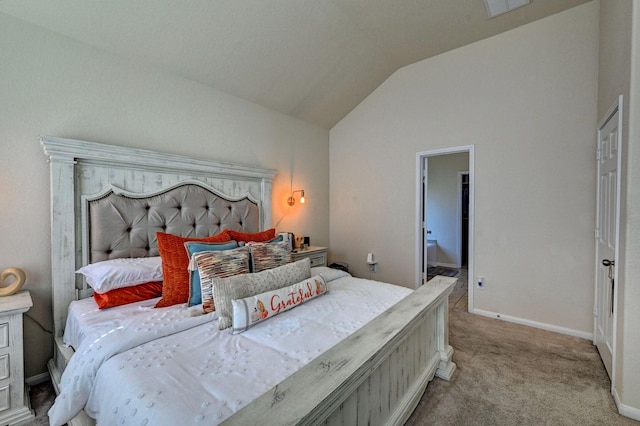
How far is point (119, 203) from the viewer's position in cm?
217

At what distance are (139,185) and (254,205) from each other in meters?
1.13

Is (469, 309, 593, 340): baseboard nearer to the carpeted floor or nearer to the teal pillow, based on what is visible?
the carpeted floor

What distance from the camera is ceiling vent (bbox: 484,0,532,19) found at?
2635mm

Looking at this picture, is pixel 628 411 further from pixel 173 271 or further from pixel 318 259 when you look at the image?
pixel 173 271

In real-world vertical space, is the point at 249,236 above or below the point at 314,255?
above

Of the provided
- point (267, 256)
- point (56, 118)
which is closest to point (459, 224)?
point (267, 256)

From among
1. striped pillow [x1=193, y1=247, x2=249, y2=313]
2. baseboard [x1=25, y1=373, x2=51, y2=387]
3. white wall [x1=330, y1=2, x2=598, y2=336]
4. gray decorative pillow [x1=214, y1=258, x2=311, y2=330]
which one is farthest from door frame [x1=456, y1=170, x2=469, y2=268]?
baseboard [x1=25, y1=373, x2=51, y2=387]

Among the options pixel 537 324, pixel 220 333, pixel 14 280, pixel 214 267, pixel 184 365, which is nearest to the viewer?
pixel 184 365

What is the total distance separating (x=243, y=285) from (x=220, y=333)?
0.87 feet

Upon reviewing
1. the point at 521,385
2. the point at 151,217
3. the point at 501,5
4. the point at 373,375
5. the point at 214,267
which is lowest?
the point at 521,385

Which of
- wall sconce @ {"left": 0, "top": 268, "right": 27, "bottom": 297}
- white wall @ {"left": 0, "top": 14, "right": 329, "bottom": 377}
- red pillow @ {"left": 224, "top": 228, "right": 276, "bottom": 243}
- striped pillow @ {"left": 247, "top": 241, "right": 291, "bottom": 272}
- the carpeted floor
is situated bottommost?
the carpeted floor

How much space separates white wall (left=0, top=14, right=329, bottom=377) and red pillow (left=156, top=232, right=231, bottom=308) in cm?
87

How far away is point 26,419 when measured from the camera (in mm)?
1610

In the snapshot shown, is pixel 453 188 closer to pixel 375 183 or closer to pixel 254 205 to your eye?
pixel 375 183
